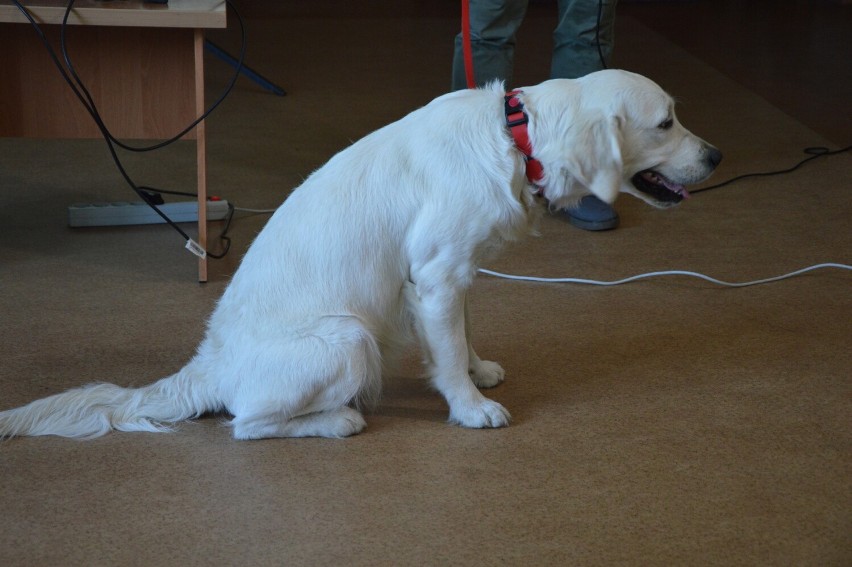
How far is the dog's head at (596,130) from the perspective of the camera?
72.4 inches

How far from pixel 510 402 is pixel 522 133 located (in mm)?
625

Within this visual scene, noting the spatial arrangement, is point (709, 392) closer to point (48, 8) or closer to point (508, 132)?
point (508, 132)

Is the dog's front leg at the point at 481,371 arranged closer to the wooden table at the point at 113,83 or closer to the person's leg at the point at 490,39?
the wooden table at the point at 113,83

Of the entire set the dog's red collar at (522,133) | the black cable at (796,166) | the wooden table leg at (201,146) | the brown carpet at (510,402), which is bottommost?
the brown carpet at (510,402)

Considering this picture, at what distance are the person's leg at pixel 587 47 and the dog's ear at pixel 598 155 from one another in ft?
4.25

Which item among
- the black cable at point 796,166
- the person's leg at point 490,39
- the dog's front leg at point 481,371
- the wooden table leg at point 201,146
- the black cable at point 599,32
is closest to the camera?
the dog's front leg at point 481,371

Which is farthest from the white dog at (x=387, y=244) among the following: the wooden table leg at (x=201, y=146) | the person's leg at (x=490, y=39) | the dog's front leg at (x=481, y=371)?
the person's leg at (x=490, y=39)

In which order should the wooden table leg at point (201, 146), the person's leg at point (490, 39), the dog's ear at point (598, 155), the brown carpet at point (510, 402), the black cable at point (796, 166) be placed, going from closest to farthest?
the brown carpet at point (510, 402), the dog's ear at point (598, 155), the wooden table leg at point (201, 146), the person's leg at point (490, 39), the black cable at point (796, 166)

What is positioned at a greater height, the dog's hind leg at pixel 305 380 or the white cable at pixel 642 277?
the dog's hind leg at pixel 305 380

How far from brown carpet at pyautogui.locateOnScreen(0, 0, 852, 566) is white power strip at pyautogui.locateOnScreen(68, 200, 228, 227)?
5cm

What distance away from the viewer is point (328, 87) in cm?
466

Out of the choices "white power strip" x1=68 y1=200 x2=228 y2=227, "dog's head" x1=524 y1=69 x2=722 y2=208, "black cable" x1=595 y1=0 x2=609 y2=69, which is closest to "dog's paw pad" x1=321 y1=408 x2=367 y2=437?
"dog's head" x1=524 y1=69 x2=722 y2=208

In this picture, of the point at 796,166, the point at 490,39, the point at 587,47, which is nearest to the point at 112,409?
the point at 490,39

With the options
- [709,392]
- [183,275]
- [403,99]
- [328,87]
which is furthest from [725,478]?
[328,87]
